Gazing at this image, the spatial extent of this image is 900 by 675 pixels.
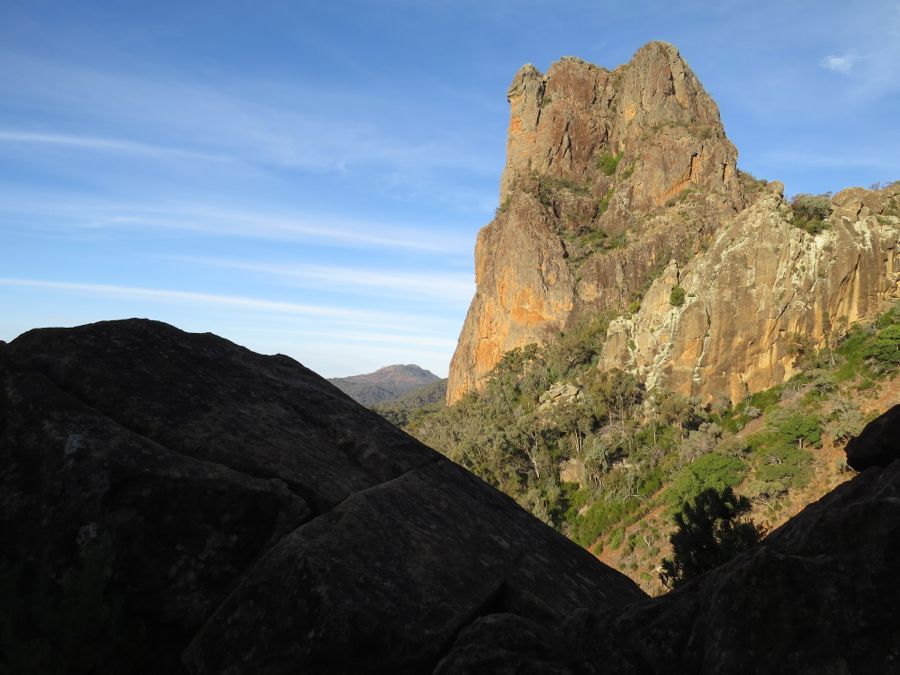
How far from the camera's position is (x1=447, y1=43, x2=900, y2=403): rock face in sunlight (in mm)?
59188

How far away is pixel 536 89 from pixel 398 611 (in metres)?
155

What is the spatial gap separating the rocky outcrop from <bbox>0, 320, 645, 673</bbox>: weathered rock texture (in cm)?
95

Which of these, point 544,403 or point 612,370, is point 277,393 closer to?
point 612,370

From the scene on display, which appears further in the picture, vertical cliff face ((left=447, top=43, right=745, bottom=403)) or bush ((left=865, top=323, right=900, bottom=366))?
vertical cliff face ((left=447, top=43, right=745, bottom=403))

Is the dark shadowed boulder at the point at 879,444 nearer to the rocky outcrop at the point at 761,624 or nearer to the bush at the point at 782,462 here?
the rocky outcrop at the point at 761,624

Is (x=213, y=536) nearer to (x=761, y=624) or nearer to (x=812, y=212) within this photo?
(x=761, y=624)

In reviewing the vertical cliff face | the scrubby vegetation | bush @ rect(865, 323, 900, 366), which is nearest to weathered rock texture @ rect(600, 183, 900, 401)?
the scrubby vegetation

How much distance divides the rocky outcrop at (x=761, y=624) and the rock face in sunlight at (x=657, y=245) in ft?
209

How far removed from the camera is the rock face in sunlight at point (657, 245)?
5919 centimetres

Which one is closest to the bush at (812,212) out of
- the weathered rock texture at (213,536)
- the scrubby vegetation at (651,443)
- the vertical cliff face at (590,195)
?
the scrubby vegetation at (651,443)

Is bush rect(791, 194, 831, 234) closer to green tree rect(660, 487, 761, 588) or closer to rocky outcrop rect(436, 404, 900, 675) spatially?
green tree rect(660, 487, 761, 588)

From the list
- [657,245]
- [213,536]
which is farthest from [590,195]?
[213,536]

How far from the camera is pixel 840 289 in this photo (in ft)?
189

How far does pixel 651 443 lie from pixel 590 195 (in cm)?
8388
